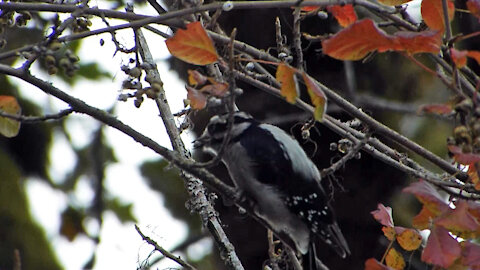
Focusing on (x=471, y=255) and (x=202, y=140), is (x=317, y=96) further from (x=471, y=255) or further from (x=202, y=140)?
(x=202, y=140)

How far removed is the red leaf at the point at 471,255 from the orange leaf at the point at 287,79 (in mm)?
758

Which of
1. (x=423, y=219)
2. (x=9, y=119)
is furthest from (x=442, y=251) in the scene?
(x=9, y=119)

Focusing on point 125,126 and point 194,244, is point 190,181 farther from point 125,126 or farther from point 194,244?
point 194,244

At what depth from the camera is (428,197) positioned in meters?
2.35

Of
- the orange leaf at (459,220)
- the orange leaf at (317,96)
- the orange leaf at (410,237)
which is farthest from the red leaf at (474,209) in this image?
the orange leaf at (317,96)

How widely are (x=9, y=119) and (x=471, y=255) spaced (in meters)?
1.65

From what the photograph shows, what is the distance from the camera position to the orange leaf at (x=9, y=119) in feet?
8.55

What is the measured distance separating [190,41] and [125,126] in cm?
39

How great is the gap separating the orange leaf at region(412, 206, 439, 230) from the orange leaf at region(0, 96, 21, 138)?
4.73 feet

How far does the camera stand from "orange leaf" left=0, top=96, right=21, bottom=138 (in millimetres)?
2607

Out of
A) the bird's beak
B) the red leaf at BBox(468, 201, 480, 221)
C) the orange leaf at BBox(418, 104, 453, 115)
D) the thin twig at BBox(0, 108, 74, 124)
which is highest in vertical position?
the thin twig at BBox(0, 108, 74, 124)

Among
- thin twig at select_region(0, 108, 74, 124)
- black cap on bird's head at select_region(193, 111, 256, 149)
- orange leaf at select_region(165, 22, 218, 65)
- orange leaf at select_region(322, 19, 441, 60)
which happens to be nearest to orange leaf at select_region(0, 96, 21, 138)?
thin twig at select_region(0, 108, 74, 124)

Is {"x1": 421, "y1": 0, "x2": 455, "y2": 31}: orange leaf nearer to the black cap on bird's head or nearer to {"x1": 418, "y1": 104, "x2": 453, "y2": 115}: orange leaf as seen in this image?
{"x1": 418, "y1": 104, "x2": 453, "y2": 115}: orange leaf

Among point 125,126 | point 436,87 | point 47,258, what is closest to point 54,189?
point 47,258
